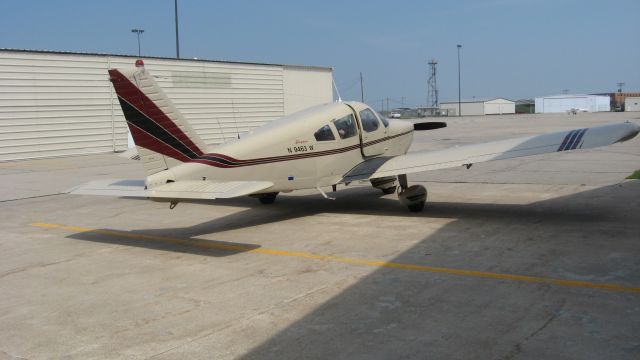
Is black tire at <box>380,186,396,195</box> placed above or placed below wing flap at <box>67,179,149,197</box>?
below

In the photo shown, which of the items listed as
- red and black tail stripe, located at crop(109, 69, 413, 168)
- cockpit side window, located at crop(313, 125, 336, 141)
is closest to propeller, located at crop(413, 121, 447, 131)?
cockpit side window, located at crop(313, 125, 336, 141)

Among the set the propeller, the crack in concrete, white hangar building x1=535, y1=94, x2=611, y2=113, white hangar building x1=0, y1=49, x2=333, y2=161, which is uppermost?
white hangar building x1=535, y1=94, x2=611, y2=113

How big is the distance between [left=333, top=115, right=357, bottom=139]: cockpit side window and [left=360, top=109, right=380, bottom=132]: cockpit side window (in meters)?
0.32

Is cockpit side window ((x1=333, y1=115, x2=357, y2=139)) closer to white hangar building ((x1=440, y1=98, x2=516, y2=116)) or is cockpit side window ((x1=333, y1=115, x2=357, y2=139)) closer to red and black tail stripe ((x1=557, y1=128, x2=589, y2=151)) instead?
red and black tail stripe ((x1=557, y1=128, x2=589, y2=151))

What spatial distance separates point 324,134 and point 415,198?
2225 mm

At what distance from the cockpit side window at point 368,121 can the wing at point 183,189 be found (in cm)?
394

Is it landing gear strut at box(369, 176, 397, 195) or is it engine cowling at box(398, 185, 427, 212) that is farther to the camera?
landing gear strut at box(369, 176, 397, 195)

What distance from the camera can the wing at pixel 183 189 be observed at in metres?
8.35

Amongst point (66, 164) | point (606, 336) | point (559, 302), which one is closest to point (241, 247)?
point (559, 302)

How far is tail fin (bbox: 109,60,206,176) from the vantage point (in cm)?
934

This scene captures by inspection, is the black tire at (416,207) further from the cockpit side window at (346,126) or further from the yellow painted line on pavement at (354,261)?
the yellow painted line on pavement at (354,261)

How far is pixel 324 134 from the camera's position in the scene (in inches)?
454

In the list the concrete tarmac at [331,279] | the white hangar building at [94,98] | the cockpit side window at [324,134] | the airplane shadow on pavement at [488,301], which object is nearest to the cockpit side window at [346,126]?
the cockpit side window at [324,134]

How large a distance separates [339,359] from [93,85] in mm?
30465
